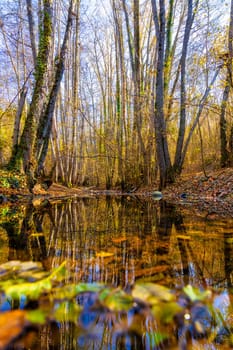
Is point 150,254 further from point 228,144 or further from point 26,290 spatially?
point 228,144

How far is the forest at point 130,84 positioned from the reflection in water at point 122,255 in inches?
171

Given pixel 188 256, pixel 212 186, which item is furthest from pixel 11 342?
pixel 212 186

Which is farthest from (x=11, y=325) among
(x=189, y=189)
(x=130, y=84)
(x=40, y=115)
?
(x=130, y=84)

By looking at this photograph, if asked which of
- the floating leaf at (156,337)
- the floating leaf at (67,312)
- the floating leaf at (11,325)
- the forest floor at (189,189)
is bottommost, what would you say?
the floating leaf at (156,337)

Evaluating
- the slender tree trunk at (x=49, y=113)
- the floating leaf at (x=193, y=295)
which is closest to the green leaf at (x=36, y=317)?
the floating leaf at (x=193, y=295)

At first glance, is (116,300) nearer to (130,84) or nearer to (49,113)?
(49,113)

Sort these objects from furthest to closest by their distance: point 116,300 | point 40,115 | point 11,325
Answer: point 40,115 → point 116,300 → point 11,325

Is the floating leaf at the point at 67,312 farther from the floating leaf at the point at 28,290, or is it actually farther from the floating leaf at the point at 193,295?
→ the floating leaf at the point at 193,295

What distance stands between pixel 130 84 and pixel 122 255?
1374cm

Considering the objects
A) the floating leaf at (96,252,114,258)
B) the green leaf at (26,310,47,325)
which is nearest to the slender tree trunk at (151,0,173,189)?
the floating leaf at (96,252,114,258)

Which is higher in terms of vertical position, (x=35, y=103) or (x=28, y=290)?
(x=35, y=103)

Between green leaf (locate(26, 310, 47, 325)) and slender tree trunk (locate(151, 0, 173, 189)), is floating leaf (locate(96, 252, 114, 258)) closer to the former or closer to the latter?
green leaf (locate(26, 310, 47, 325))

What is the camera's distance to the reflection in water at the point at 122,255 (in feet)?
2.88

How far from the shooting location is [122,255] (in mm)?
1741
